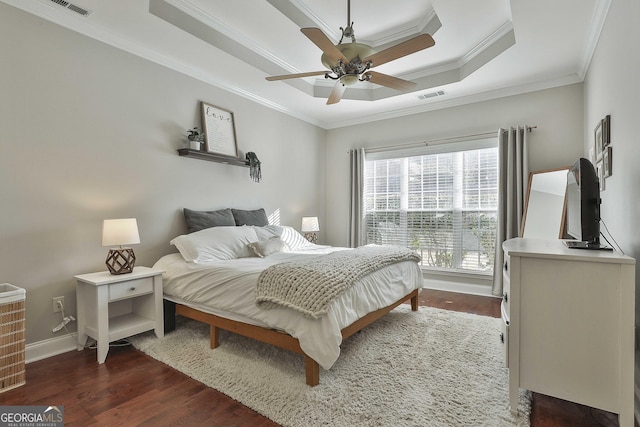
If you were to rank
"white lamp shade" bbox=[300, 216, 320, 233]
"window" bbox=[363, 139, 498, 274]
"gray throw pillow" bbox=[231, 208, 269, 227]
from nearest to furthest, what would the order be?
1. "gray throw pillow" bbox=[231, 208, 269, 227]
2. "window" bbox=[363, 139, 498, 274]
3. "white lamp shade" bbox=[300, 216, 320, 233]

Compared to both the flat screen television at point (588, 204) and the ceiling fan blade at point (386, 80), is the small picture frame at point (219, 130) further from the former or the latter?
the flat screen television at point (588, 204)

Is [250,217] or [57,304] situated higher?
[250,217]

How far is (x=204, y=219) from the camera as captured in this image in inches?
134

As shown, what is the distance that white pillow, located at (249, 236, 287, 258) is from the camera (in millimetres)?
3242

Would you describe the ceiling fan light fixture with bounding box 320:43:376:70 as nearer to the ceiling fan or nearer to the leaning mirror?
the ceiling fan

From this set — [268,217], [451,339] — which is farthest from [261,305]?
[268,217]

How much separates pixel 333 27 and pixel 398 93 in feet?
4.74

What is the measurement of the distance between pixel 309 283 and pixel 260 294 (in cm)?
39

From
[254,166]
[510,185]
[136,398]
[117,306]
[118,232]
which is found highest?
[254,166]

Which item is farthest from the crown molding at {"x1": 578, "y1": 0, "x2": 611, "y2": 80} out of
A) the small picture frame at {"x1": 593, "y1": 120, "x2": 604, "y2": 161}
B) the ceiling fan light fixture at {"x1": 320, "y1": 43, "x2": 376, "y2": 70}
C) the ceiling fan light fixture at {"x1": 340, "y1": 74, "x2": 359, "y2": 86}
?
the ceiling fan light fixture at {"x1": 340, "y1": 74, "x2": 359, "y2": 86}

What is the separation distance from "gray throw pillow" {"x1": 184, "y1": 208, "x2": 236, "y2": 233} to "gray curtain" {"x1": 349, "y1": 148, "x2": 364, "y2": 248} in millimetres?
2224

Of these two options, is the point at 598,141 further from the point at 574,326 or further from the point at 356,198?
the point at 356,198

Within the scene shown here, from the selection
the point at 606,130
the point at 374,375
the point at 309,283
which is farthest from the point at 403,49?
the point at 374,375

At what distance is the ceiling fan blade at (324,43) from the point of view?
203cm
